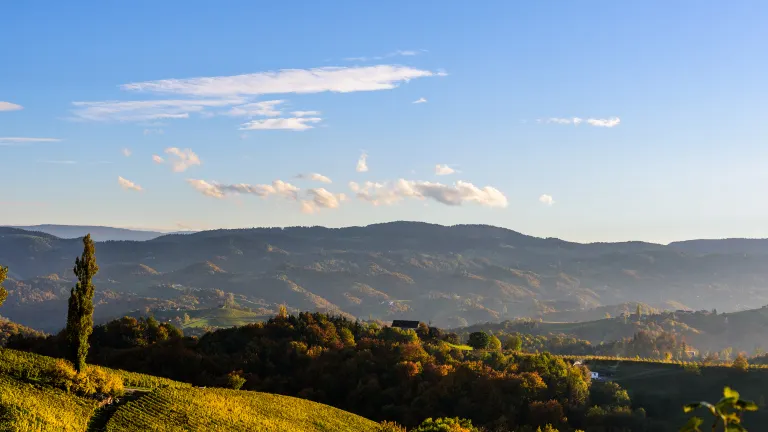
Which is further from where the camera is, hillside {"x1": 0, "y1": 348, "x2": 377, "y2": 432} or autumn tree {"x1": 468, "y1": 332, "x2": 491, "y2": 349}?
autumn tree {"x1": 468, "y1": 332, "x2": 491, "y2": 349}

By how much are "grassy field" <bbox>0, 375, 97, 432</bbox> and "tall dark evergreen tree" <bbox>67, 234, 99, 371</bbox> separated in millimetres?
4286

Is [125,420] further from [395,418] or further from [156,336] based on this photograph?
[156,336]

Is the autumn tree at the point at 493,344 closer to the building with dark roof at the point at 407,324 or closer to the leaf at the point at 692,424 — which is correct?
the building with dark roof at the point at 407,324

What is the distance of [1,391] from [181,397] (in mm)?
12410

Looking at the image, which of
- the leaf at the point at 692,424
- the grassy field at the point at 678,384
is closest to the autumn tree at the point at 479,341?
the grassy field at the point at 678,384

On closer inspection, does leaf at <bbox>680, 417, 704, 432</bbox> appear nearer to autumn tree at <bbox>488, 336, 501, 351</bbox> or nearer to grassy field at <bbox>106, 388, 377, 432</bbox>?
grassy field at <bbox>106, 388, 377, 432</bbox>

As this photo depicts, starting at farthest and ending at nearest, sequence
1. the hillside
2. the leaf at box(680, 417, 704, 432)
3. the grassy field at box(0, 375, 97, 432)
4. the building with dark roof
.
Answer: the building with dark roof, the hillside, the grassy field at box(0, 375, 97, 432), the leaf at box(680, 417, 704, 432)

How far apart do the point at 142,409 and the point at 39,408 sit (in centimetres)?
696

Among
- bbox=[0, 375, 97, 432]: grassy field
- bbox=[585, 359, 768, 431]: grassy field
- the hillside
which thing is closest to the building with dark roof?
bbox=[585, 359, 768, 431]: grassy field

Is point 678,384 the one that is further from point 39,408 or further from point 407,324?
point 39,408

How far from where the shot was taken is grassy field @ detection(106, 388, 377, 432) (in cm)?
4250

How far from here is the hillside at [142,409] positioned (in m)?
38.0

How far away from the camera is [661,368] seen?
13100 cm

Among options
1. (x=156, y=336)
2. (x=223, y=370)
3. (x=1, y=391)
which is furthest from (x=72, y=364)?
(x=156, y=336)
